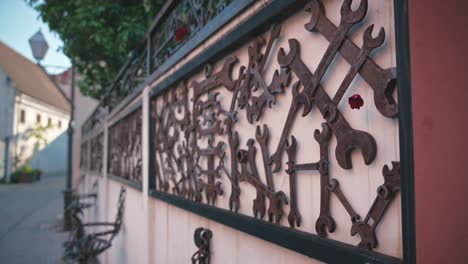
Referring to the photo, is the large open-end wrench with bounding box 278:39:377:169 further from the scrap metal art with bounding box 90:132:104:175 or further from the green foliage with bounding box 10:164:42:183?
the green foliage with bounding box 10:164:42:183

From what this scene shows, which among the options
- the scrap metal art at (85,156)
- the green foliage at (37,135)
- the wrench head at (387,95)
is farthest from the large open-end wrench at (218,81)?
the green foliage at (37,135)

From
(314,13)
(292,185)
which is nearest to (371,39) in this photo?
(314,13)

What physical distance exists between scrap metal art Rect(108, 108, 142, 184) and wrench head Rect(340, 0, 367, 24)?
300 cm

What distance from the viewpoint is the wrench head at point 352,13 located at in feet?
3.22

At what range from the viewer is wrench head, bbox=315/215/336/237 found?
1.11 m

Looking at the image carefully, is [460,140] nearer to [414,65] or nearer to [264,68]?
[414,65]

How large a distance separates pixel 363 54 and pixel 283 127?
17.6 inches

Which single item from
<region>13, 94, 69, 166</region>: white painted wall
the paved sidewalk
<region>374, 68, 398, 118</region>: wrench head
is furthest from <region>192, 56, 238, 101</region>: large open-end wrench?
<region>13, 94, 69, 166</region>: white painted wall

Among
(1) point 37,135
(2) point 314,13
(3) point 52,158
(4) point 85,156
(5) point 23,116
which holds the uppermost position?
(5) point 23,116

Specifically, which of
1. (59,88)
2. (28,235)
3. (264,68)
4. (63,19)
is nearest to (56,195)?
(28,235)

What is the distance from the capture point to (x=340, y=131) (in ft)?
3.53

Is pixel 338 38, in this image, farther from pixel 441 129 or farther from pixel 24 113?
pixel 24 113

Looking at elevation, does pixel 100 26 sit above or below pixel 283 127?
above

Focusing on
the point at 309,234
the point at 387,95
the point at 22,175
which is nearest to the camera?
the point at 387,95
